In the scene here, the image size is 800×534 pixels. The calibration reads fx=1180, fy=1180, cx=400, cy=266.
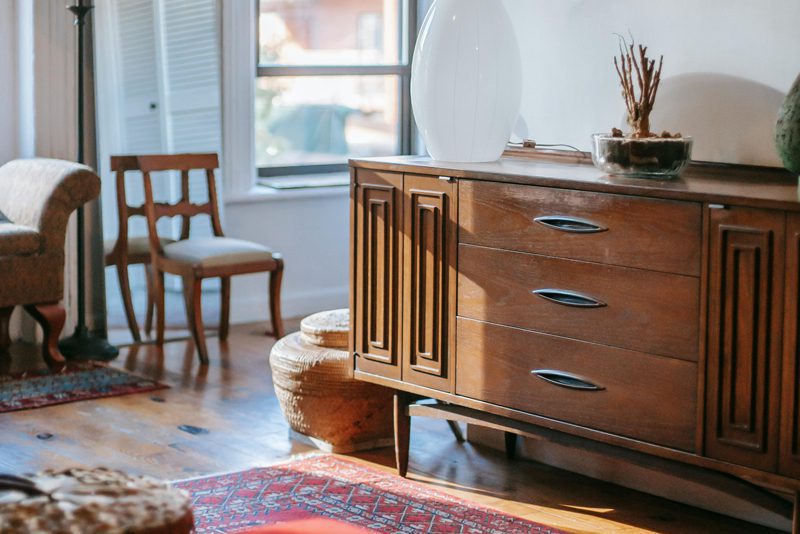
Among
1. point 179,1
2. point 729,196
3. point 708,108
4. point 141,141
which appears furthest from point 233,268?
point 729,196

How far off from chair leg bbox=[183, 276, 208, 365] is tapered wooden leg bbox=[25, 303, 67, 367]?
488 millimetres

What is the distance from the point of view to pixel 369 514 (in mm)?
2998

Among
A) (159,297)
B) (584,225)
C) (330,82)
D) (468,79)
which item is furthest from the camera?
(330,82)

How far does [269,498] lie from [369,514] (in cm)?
28

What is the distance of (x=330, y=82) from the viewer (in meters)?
5.94

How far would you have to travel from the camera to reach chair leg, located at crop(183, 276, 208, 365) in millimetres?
4656

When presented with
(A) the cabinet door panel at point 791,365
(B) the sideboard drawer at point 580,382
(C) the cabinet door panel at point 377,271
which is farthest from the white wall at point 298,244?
(A) the cabinet door panel at point 791,365

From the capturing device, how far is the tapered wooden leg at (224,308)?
→ 5.01 meters

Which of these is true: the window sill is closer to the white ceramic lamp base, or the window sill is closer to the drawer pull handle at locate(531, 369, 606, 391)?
the white ceramic lamp base

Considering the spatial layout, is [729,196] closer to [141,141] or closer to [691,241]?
[691,241]

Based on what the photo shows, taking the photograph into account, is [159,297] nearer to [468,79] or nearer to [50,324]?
[50,324]

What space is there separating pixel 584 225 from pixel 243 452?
4.39ft

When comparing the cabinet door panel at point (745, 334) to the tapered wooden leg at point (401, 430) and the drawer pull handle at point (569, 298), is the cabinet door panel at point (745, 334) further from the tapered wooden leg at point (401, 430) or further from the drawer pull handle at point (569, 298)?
the tapered wooden leg at point (401, 430)

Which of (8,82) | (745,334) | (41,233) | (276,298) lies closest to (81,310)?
(41,233)
